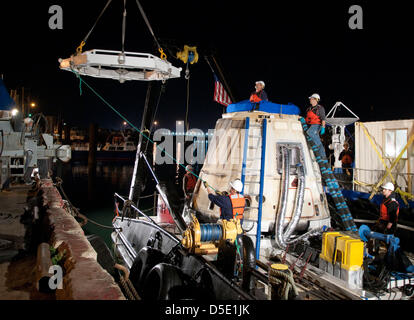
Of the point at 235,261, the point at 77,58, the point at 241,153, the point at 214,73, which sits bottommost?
the point at 235,261

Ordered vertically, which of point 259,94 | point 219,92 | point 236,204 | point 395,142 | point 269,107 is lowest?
point 236,204

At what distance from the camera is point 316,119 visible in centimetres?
978

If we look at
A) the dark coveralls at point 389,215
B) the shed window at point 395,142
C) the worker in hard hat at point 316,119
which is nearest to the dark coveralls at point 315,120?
the worker in hard hat at point 316,119

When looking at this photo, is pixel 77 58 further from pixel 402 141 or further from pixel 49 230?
pixel 402 141

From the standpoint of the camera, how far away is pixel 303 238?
8.91m

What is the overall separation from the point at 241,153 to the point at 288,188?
73.5 inches

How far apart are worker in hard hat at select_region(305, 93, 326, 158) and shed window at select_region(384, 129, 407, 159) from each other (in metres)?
5.81

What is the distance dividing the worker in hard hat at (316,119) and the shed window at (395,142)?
5.81 metres

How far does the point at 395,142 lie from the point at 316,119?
645 cm

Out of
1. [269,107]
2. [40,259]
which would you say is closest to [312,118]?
[269,107]

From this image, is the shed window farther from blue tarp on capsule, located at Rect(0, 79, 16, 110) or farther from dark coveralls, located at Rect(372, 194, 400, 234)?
blue tarp on capsule, located at Rect(0, 79, 16, 110)

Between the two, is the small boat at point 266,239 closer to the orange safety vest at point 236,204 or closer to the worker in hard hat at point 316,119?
the worker in hard hat at point 316,119

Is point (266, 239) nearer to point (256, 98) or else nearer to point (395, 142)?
point (256, 98)
